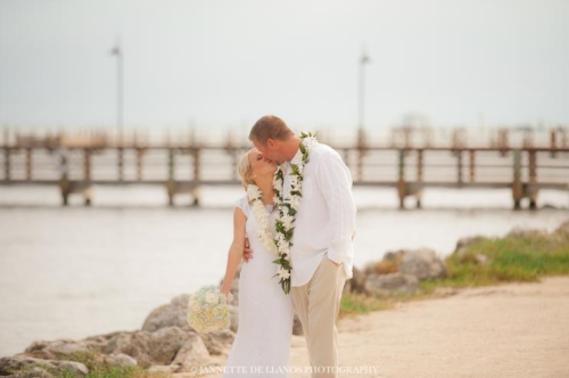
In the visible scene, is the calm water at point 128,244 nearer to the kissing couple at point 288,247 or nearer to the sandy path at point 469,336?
the sandy path at point 469,336

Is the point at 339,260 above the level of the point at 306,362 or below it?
above

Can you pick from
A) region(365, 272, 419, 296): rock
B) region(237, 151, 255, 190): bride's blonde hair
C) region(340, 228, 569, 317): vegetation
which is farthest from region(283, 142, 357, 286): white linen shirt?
region(365, 272, 419, 296): rock

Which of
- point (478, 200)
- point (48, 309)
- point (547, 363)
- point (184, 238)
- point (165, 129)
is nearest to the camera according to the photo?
point (547, 363)

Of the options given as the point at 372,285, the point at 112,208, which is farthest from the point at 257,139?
the point at 112,208

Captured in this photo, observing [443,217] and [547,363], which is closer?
[547,363]

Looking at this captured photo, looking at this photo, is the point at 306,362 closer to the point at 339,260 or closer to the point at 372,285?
the point at 339,260

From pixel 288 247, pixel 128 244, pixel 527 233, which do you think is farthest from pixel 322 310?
pixel 128 244

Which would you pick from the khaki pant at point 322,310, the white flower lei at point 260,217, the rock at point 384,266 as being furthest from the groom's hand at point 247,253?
the rock at point 384,266

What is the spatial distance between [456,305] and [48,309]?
264 inches

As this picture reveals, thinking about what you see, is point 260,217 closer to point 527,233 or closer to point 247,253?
point 247,253

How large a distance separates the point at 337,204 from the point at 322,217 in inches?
6.8

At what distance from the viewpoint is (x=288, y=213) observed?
6.21 meters

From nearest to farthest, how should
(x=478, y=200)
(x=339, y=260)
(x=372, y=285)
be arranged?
(x=339, y=260) < (x=372, y=285) < (x=478, y=200)

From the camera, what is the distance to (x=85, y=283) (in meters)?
19.6
